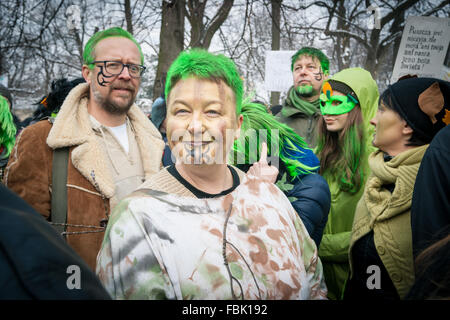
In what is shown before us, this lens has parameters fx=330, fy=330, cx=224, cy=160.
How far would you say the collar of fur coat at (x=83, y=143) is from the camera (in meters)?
1.94

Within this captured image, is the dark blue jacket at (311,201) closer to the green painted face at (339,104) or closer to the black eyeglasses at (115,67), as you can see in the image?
the green painted face at (339,104)

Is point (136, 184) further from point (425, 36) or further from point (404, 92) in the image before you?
point (425, 36)

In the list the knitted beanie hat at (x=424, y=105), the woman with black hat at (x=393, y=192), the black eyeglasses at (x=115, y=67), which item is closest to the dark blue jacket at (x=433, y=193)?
the woman with black hat at (x=393, y=192)

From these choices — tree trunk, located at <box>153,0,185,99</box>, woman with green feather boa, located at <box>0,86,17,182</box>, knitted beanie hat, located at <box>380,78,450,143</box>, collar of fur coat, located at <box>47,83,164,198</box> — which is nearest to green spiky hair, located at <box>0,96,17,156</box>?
woman with green feather boa, located at <box>0,86,17,182</box>

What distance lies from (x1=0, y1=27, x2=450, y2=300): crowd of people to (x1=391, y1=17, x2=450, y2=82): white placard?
76.6 inches

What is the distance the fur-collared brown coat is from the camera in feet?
6.17

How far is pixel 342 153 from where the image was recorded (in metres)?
2.73

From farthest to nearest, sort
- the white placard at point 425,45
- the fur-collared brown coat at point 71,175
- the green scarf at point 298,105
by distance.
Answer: the white placard at point 425,45
the green scarf at point 298,105
the fur-collared brown coat at point 71,175

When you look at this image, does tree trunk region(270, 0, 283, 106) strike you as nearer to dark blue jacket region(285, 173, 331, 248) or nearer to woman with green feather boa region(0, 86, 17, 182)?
dark blue jacket region(285, 173, 331, 248)

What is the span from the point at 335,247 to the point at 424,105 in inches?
45.7

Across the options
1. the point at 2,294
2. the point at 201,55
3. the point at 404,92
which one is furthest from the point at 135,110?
the point at 2,294

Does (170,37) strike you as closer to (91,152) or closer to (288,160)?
(91,152)

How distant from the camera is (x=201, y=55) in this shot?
1358mm

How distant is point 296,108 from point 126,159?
203cm
